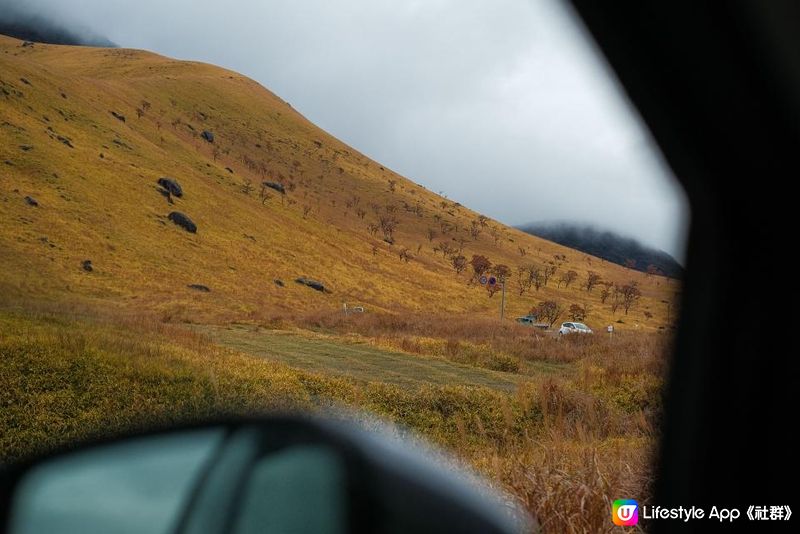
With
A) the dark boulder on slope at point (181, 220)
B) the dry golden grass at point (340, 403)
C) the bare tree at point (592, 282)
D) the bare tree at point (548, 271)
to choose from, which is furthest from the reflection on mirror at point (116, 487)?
the bare tree at point (592, 282)

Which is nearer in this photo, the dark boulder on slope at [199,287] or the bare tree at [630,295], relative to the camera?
the dark boulder on slope at [199,287]

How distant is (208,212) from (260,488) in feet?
240

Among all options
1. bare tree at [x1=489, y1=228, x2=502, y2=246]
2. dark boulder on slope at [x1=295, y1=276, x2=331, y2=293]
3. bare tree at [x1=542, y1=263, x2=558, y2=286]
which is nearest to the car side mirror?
dark boulder on slope at [x1=295, y1=276, x2=331, y2=293]

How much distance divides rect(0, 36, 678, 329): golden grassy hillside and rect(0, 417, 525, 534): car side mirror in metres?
4.21

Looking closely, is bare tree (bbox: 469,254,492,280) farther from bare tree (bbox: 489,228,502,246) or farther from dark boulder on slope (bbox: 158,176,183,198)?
dark boulder on slope (bbox: 158,176,183,198)

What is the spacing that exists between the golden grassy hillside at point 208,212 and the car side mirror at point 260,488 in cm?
421

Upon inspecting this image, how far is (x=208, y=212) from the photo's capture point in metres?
71.9

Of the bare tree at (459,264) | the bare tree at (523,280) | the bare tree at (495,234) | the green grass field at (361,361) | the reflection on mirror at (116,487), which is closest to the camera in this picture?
the reflection on mirror at (116,487)

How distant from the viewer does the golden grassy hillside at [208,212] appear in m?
44.3

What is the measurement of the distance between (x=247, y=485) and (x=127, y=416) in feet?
27.2

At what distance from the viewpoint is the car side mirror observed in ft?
4.73

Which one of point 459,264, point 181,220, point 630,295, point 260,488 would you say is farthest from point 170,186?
point 260,488

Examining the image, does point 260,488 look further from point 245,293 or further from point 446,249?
point 446,249

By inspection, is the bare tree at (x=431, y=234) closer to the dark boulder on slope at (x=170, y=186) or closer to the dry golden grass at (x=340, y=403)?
the dark boulder on slope at (x=170, y=186)
